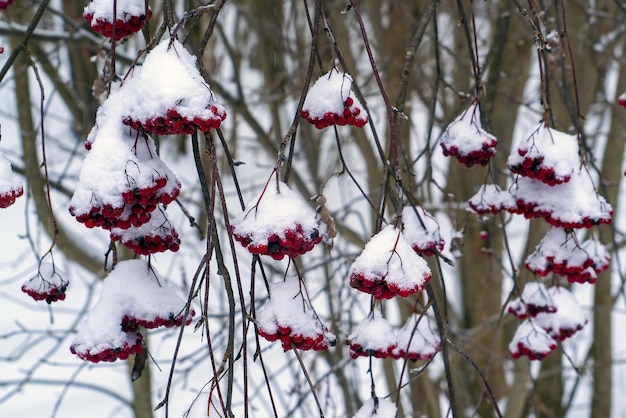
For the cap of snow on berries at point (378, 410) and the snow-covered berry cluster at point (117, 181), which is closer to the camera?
the snow-covered berry cluster at point (117, 181)

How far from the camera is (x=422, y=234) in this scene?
4.06 ft

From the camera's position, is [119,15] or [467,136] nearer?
[119,15]

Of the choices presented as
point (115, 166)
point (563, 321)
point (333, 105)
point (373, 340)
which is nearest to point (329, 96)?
point (333, 105)

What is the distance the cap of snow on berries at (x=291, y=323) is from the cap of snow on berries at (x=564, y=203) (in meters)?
0.49

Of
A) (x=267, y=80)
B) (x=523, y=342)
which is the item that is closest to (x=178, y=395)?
(x=267, y=80)

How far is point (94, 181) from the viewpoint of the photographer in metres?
0.99

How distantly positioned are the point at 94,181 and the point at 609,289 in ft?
10.9

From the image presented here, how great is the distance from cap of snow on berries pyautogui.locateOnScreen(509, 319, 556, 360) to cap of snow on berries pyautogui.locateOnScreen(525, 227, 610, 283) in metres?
0.16

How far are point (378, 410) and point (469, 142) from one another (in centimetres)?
49

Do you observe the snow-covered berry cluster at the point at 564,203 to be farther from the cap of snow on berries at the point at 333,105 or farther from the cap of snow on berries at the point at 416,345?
the cap of snow on berries at the point at 333,105

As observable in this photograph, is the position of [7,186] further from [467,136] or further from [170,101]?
[467,136]

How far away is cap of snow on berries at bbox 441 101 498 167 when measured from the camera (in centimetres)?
133

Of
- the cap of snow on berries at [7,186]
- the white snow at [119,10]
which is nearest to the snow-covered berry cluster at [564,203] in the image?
the white snow at [119,10]

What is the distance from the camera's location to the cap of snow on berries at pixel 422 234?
1.22m
